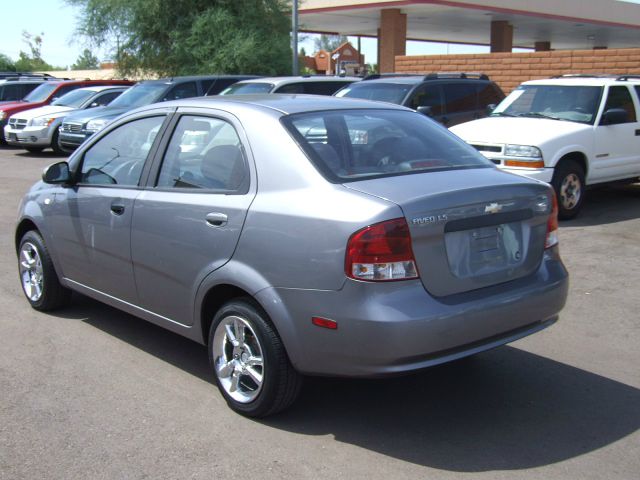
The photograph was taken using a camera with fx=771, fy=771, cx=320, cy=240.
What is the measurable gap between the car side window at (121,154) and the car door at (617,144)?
716cm

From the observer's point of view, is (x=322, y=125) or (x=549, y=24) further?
(x=549, y=24)

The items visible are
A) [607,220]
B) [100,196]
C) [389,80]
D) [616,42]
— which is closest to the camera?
[100,196]

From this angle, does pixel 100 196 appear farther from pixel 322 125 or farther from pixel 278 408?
pixel 278 408

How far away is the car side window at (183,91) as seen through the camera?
16422 millimetres

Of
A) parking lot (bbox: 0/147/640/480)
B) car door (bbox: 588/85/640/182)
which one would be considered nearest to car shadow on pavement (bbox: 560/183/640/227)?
car door (bbox: 588/85/640/182)

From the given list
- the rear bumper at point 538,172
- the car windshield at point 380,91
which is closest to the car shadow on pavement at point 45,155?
the car windshield at point 380,91

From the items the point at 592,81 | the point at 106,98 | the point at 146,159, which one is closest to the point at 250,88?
the point at 592,81

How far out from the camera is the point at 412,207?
3861 mm

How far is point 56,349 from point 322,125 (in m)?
2.56

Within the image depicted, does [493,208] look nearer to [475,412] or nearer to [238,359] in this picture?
[475,412]

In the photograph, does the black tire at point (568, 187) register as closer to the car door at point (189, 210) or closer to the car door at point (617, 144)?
the car door at point (617, 144)

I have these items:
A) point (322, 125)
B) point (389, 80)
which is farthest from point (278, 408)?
point (389, 80)

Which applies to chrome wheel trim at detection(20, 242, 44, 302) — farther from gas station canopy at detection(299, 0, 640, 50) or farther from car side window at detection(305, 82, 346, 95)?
A: gas station canopy at detection(299, 0, 640, 50)

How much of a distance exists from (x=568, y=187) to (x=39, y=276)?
6894mm
